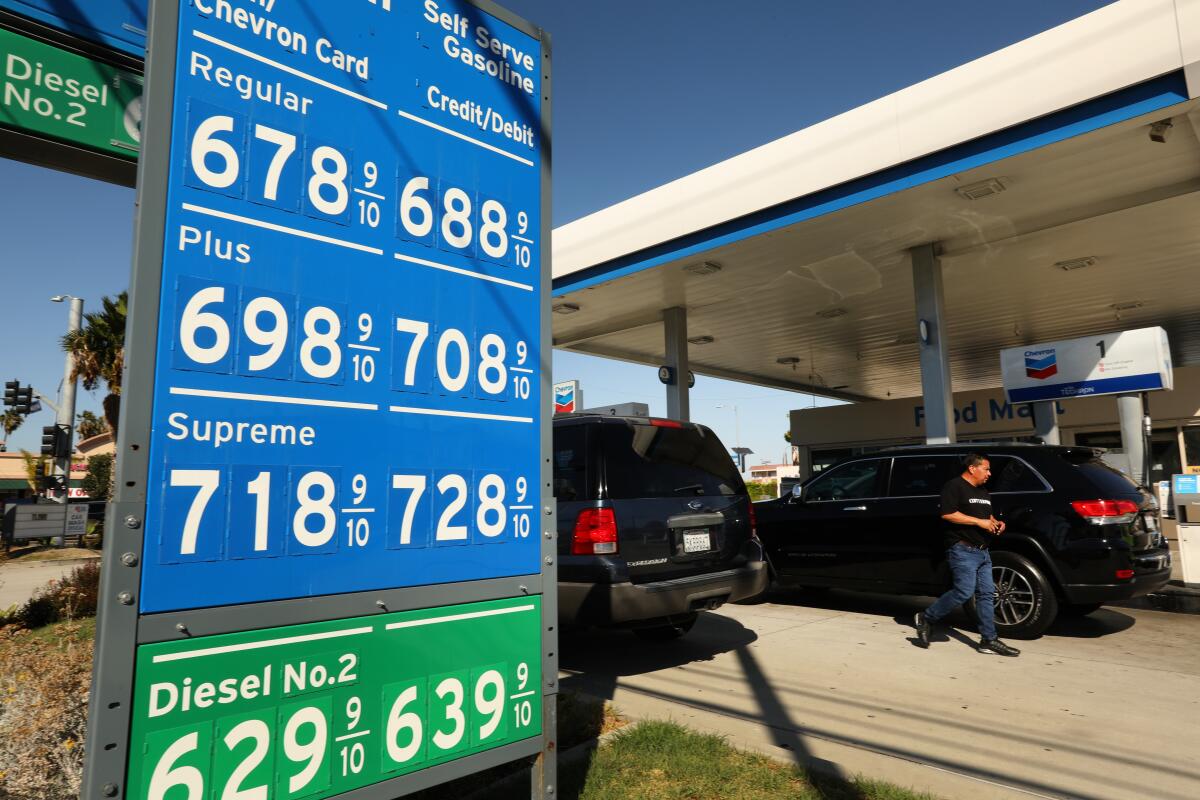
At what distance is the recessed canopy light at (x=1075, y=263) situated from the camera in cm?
1380

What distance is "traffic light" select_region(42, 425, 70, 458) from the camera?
17.1 meters

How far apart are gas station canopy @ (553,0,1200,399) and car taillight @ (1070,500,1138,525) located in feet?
13.7

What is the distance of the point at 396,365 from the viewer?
107 inches

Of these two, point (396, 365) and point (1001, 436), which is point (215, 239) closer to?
point (396, 365)

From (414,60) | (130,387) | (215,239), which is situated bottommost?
(130,387)

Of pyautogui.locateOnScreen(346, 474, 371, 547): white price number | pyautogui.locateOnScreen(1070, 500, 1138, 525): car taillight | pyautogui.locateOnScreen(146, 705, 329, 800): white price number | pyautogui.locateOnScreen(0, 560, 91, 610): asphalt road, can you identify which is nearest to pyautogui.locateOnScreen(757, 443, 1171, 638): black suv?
pyautogui.locateOnScreen(1070, 500, 1138, 525): car taillight

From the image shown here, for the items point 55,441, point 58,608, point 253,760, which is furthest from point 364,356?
point 55,441

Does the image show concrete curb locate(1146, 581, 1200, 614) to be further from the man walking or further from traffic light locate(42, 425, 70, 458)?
traffic light locate(42, 425, 70, 458)

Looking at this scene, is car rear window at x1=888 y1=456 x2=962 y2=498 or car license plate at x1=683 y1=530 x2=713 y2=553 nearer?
car license plate at x1=683 y1=530 x2=713 y2=553

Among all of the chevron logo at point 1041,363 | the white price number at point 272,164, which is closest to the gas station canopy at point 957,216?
the chevron logo at point 1041,363

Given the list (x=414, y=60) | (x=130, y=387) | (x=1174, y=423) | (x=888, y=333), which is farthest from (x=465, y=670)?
(x=1174, y=423)

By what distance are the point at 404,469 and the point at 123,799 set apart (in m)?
1.21

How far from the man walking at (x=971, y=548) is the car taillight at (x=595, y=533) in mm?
3236

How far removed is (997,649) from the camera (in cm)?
652
